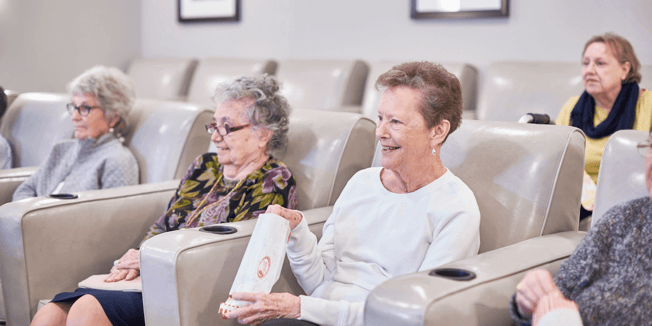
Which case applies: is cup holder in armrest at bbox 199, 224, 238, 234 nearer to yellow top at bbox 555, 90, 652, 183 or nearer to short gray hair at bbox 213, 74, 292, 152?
short gray hair at bbox 213, 74, 292, 152

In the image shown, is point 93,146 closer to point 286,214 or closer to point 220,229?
point 220,229

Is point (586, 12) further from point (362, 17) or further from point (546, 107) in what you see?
point (362, 17)

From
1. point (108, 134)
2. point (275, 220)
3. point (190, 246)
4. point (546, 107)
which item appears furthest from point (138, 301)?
point (546, 107)

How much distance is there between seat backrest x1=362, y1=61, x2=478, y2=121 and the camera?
3.30 metres

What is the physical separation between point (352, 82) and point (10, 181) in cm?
203

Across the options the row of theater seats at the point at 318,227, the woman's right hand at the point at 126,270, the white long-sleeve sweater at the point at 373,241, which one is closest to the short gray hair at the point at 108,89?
the row of theater seats at the point at 318,227

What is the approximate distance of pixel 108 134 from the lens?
89.6 inches

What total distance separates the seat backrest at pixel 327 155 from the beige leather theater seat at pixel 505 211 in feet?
1.04

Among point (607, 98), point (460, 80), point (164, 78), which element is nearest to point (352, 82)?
point (460, 80)

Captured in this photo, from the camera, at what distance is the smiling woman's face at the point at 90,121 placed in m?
2.28

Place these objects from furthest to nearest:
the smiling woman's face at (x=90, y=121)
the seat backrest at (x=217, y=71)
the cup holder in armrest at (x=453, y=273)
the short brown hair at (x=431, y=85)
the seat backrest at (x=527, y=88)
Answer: the seat backrest at (x=217, y=71) → the seat backrest at (x=527, y=88) → the smiling woman's face at (x=90, y=121) → the short brown hair at (x=431, y=85) → the cup holder in armrest at (x=453, y=273)

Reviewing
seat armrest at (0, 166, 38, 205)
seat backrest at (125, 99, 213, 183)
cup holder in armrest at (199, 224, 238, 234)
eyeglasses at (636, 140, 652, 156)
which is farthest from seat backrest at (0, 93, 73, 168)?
eyeglasses at (636, 140, 652, 156)

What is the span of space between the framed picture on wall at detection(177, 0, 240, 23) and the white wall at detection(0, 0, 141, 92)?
483mm

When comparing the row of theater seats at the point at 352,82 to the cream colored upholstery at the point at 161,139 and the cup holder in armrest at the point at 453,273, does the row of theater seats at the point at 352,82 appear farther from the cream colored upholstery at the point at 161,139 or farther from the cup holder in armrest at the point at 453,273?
the cup holder in armrest at the point at 453,273
